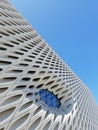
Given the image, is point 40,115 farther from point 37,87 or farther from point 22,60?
point 22,60

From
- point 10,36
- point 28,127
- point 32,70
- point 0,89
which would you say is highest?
point 10,36

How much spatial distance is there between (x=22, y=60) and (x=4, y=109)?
969 cm

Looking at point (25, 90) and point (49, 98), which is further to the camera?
point (49, 98)

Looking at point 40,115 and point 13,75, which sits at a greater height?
point 13,75

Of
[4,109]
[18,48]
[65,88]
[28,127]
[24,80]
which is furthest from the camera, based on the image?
[65,88]

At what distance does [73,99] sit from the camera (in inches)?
1454

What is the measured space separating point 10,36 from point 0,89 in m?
11.1

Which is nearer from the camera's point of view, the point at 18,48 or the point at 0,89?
the point at 0,89

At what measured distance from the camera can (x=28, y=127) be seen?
19.0m

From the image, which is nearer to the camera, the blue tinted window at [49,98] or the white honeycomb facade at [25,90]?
the white honeycomb facade at [25,90]

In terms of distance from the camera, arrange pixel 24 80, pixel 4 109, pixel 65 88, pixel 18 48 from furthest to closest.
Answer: pixel 65 88
pixel 18 48
pixel 24 80
pixel 4 109

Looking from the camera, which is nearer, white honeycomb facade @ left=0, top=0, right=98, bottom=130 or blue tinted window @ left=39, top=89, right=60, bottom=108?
white honeycomb facade @ left=0, top=0, right=98, bottom=130

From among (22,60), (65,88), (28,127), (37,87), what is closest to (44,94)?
(37,87)

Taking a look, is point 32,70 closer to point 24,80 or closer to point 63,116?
point 24,80
